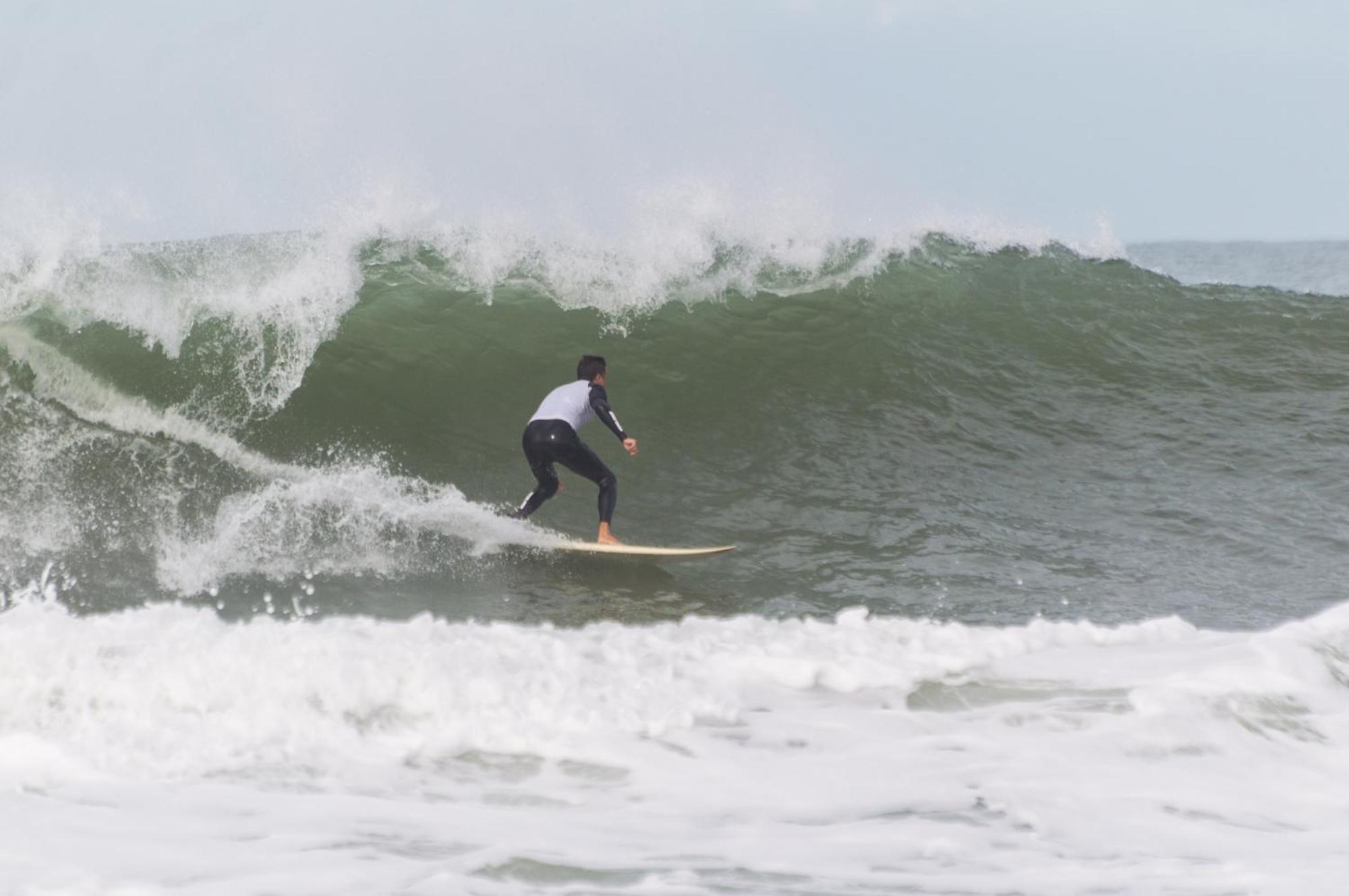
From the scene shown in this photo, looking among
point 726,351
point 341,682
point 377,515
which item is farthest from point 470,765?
point 726,351

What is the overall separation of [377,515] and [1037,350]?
650cm

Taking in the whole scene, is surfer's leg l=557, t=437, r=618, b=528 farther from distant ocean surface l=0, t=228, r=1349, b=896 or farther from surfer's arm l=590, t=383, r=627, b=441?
distant ocean surface l=0, t=228, r=1349, b=896

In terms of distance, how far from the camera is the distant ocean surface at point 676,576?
3.46 m

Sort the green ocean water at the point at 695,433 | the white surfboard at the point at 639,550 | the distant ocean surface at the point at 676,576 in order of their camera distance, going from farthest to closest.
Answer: the white surfboard at the point at 639,550
the green ocean water at the point at 695,433
the distant ocean surface at the point at 676,576

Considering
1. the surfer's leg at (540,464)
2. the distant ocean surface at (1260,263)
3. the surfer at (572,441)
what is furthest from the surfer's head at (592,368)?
the distant ocean surface at (1260,263)

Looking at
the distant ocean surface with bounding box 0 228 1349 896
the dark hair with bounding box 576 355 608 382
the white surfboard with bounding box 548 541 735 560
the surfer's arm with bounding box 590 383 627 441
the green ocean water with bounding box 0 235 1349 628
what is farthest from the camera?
the dark hair with bounding box 576 355 608 382

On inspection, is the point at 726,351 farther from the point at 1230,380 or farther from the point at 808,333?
the point at 1230,380

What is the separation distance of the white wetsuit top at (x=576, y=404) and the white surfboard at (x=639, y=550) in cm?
74

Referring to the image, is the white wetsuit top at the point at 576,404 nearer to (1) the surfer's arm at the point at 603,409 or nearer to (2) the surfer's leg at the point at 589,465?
(1) the surfer's arm at the point at 603,409

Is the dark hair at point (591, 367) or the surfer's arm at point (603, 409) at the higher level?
the dark hair at point (591, 367)

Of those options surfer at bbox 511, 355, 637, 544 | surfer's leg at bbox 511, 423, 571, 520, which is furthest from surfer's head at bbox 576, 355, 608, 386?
surfer's leg at bbox 511, 423, 571, 520

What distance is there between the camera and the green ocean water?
6.89 meters

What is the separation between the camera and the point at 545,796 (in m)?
3.77

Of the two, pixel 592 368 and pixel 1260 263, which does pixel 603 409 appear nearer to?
pixel 592 368
